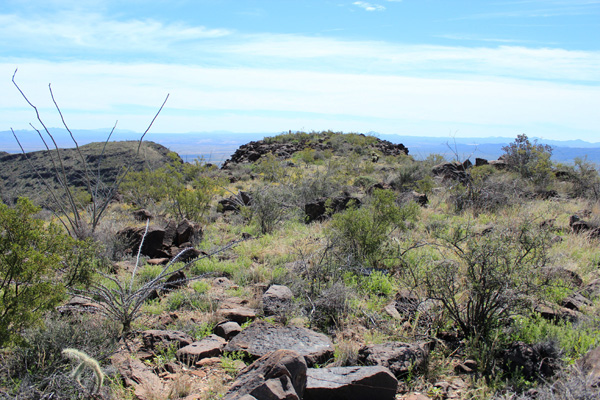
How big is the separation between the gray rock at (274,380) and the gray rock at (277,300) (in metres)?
1.51

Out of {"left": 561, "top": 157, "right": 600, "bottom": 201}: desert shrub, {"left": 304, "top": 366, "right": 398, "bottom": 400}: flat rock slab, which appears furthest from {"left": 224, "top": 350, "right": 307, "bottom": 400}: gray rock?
{"left": 561, "top": 157, "right": 600, "bottom": 201}: desert shrub

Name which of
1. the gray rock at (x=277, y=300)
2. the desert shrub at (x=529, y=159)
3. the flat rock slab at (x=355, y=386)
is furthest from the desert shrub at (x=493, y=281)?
the desert shrub at (x=529, y=159)

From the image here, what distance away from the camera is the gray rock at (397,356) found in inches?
137

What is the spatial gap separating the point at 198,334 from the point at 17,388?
167 centimetres

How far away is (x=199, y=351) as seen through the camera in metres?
3.82

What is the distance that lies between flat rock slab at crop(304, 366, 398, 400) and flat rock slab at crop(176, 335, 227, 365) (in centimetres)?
117

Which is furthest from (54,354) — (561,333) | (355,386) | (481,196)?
(481,196)

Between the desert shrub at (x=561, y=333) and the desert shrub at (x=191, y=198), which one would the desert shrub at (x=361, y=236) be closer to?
the desert shrub at (x=561, y=333)

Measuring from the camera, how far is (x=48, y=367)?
3.27 m

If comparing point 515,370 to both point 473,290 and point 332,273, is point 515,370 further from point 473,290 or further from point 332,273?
point 332,273

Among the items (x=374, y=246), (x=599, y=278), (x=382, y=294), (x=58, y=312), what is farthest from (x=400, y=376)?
(x=599, y=278)

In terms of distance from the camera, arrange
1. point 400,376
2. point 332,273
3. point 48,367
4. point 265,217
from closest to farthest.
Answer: point 48,367
point 400,376
point 332,273
point 265,217

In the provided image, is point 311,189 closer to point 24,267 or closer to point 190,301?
point 190,301

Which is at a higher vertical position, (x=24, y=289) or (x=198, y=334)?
(x=24, y=289)
